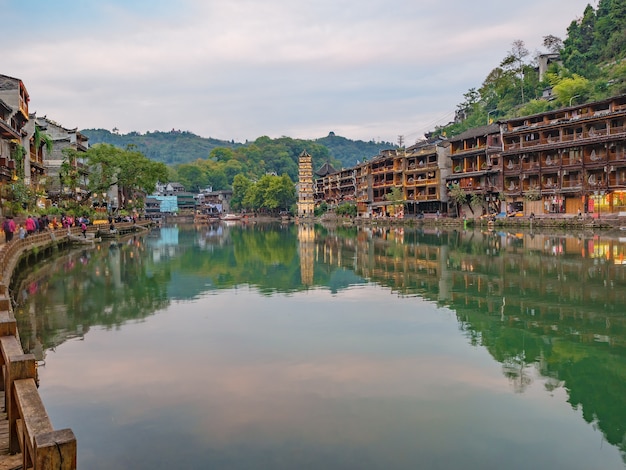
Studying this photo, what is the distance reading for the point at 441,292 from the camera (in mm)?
23203

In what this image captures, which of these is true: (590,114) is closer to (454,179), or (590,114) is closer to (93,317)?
(454,179)

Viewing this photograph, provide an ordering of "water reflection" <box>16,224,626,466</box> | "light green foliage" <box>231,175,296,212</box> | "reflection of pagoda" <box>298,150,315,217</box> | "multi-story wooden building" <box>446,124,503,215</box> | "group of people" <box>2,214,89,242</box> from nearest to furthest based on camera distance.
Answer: "water reflection" <box>16,224,626,466</box>
"group of people" <box>2,214,89,242</box>
"multi-story wooden building" <box>446,124,503,215</box>
"reflection of pagoda" <box>298,150,315,217</box>
"light green foliage" <box>231,175,296,212</box>

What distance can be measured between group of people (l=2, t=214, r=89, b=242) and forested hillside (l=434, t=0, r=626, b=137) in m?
63.9

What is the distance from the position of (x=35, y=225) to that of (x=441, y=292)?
98.9 feet

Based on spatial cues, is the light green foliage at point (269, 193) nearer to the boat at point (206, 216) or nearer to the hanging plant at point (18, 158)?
the boat at point (206, 216)

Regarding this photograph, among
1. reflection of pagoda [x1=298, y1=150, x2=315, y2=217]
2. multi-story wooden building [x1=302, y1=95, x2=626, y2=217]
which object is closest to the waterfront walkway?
multi-story wooden building [x1=302, y1=95, x2=626, y2=217]

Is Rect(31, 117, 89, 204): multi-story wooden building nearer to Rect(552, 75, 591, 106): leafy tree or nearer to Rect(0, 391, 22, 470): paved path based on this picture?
Rect(0, 391, 22, 470): paved path

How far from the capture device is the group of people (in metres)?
31.6

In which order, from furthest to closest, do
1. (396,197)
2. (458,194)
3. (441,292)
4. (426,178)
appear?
(396,197) < (426,178) < (458,194) < (441,292)

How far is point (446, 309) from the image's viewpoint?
19703 millimetres

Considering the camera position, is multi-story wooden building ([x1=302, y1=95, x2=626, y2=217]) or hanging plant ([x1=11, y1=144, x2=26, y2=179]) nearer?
hanging plant ([x1=11, y1=144, x2=26, y2=179])

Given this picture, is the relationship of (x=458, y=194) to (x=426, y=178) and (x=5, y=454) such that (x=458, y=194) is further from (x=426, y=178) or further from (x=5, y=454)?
(x=5, y=454)

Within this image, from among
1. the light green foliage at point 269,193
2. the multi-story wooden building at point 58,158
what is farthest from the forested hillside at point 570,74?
the multi-story wooden building at point 58,158

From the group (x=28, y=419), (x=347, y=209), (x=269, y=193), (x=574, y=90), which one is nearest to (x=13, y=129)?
(x=28, y=419)
